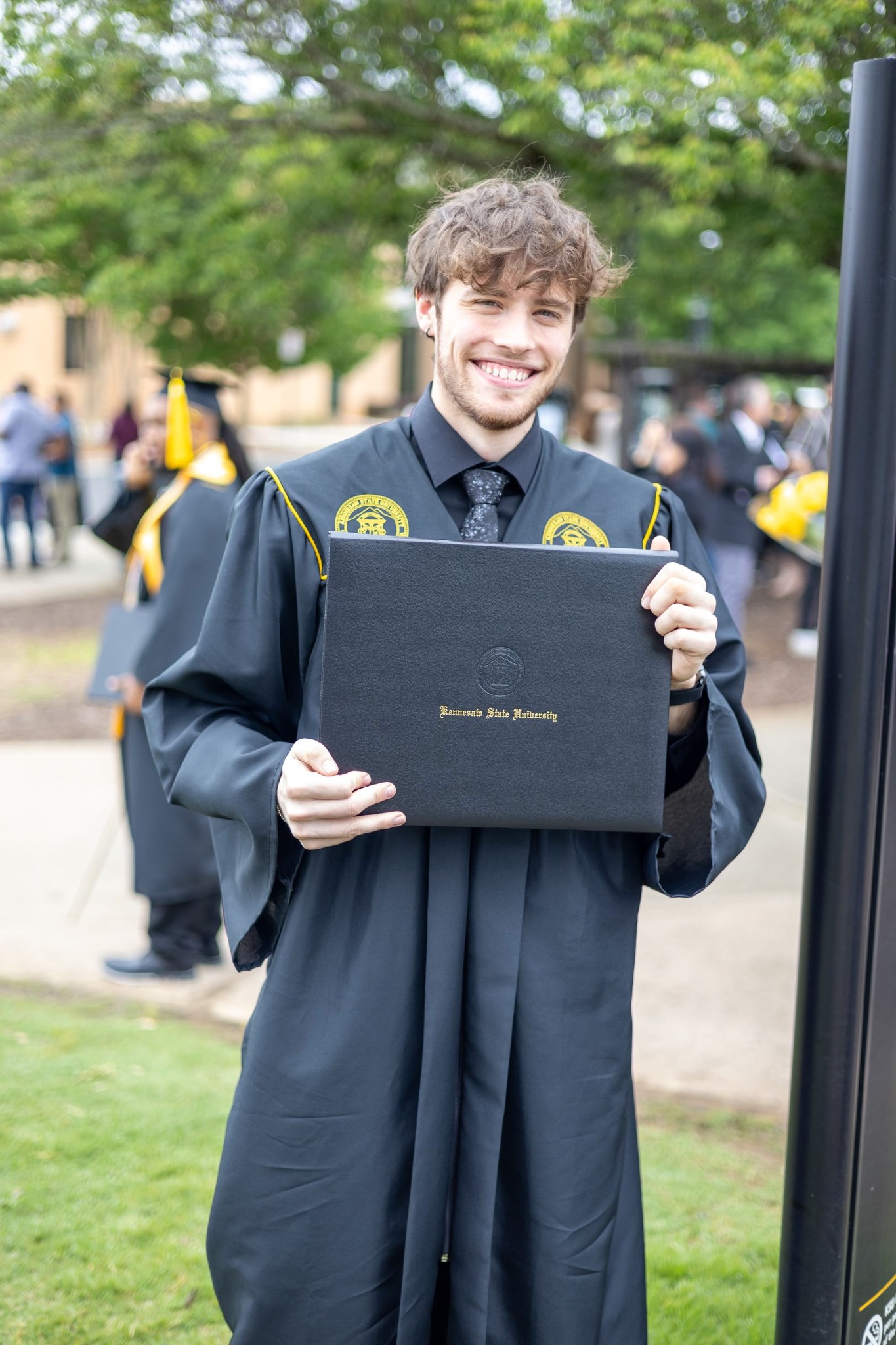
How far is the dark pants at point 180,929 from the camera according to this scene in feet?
15.7

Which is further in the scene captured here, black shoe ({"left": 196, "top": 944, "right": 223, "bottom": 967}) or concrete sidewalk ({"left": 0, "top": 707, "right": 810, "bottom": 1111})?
black shoe ({"left": 196, "top": 944, "right": 223, "bottom": 967})

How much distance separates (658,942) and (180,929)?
177cm

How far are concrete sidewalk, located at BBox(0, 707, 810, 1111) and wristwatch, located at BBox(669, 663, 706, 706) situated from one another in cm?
237

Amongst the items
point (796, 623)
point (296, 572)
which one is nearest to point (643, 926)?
point (296, 572)

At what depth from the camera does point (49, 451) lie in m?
15.0

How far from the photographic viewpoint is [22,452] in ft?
47.9

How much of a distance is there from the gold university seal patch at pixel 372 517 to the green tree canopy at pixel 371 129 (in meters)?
1.73

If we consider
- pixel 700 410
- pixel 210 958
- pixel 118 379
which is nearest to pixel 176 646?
pixel 210 958

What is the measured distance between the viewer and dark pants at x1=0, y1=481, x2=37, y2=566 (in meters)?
14.9

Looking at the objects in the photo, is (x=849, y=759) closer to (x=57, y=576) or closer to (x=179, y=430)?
(x=179, y=430)

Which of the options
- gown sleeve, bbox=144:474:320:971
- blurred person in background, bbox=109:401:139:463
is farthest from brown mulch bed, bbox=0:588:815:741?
gown sleeve, bbox=144:474:320:971

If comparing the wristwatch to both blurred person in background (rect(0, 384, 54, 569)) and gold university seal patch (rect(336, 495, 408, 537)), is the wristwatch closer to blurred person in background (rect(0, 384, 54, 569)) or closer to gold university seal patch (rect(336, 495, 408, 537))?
gold university seal patch (rect(336, 495, 408, 537))

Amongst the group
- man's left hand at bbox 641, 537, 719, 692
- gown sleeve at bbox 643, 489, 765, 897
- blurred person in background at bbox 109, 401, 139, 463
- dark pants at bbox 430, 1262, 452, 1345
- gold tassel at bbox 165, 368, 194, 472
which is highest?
blurred person in background at bbox 109, 401, 139, 463

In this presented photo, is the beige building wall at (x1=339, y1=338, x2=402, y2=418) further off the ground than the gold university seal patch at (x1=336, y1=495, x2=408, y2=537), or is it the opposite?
the beige building wall at (x1=339, y1=338, x2=402, y2=418)
